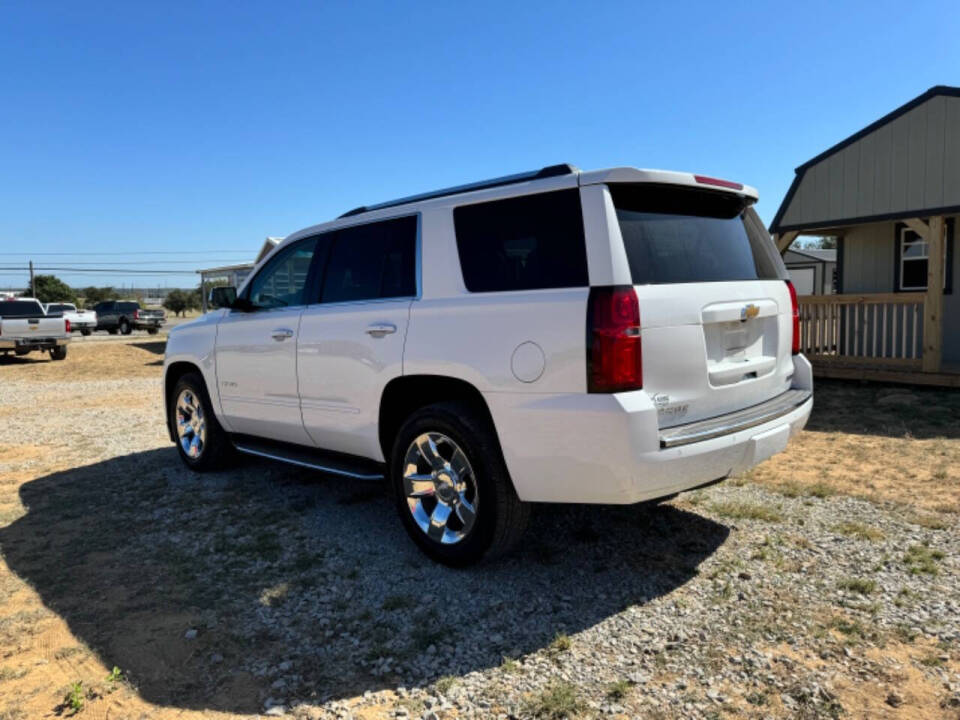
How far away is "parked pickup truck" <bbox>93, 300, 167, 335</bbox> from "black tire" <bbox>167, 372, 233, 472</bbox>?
3618 centimetres

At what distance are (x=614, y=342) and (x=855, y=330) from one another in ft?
34.1

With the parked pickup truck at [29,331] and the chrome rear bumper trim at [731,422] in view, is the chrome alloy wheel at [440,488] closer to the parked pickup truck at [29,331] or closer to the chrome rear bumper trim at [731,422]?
the chrome rear bumper trim at [731,422]

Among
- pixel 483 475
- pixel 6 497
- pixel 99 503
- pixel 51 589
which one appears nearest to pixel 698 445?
pixel 483 475

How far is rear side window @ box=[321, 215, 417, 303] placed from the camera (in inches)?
169

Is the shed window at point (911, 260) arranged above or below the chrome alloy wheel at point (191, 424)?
above

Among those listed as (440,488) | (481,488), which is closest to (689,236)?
(481,488)

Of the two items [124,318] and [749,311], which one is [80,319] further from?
[749,311]

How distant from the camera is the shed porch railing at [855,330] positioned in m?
11.0

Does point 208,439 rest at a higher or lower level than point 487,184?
lower

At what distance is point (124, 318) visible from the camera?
3925cm

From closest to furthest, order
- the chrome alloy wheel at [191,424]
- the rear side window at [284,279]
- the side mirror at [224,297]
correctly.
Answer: the rear side window at [284,279] < the side mirror at [224,297] < the chrome alloy wheel at [191,424]

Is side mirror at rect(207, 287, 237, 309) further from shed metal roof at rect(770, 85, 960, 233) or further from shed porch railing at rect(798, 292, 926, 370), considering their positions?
shed metal roof at rect(770, 85, 960, 233)

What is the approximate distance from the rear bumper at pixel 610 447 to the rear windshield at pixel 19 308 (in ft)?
71.7

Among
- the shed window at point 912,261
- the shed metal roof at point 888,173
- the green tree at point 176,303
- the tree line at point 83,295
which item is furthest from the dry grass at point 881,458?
the green tree at point 176,303
